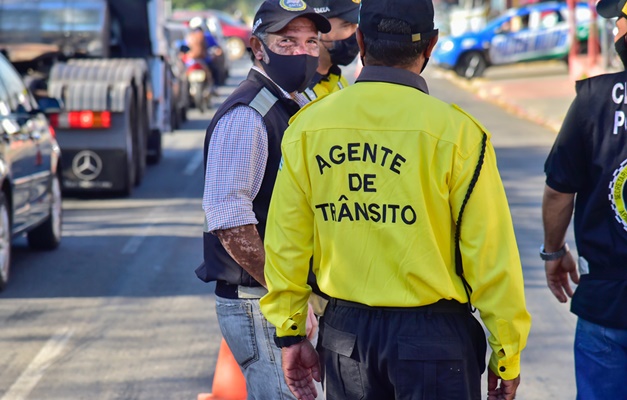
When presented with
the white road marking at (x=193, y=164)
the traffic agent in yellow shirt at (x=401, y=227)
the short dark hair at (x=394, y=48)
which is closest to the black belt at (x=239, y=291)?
the traffic agent in yellow shirt at (x=401, y=227)

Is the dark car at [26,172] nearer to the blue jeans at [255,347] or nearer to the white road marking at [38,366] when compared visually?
the white road marking at [38,366]

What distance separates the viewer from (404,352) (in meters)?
3.12

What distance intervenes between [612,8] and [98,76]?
993cm

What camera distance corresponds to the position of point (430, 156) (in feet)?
10.2

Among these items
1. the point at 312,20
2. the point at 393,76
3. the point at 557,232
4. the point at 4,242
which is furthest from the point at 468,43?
the point at 393,76

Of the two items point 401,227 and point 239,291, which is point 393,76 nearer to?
point 401,227

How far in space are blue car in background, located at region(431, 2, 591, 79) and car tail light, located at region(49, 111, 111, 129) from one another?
21.4 metres

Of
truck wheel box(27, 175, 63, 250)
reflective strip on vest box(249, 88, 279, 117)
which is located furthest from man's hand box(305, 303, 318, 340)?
truck wheel box(27, 175, 63, 250)

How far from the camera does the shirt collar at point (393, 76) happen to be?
320 cm

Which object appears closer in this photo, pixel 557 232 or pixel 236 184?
pixel 236 184

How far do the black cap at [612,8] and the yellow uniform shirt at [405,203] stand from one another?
1.04 m

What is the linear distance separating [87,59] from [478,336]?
12.2m

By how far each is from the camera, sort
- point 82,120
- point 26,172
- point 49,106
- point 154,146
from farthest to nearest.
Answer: point 154,146
point 82,120
point 49,106
point 26,172

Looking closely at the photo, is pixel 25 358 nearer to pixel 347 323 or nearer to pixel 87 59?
pixel 347 323
